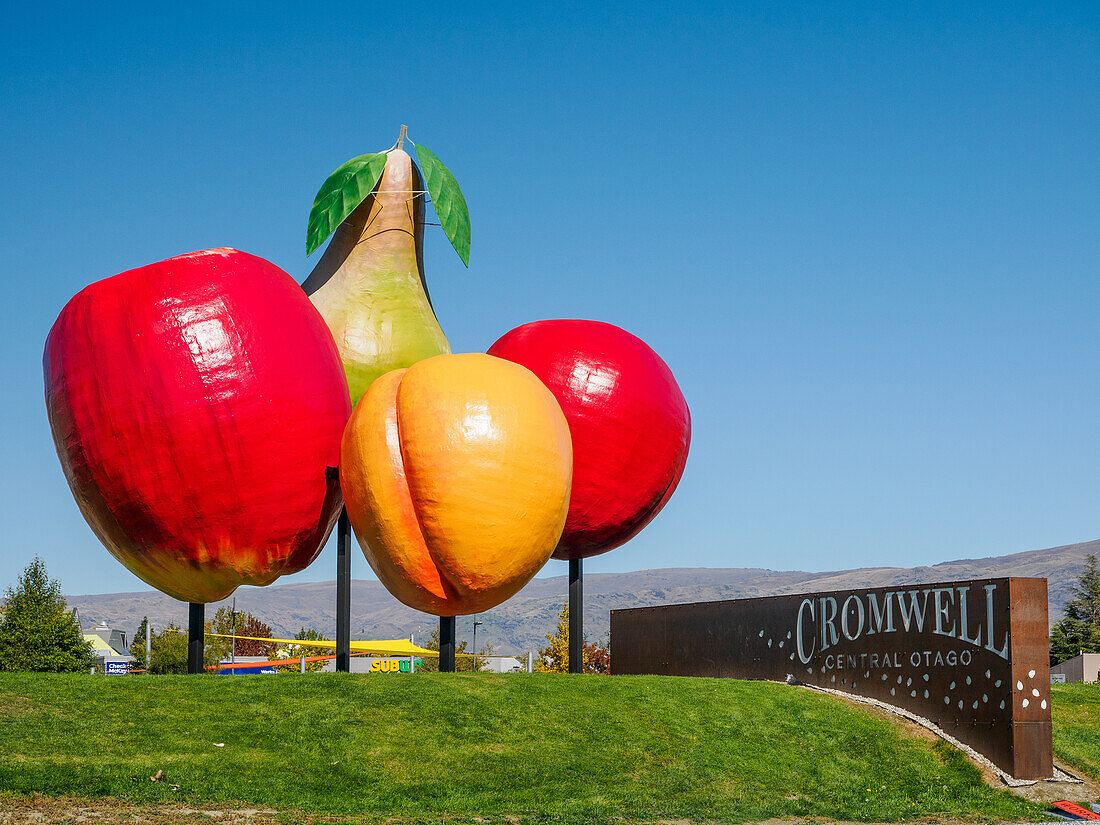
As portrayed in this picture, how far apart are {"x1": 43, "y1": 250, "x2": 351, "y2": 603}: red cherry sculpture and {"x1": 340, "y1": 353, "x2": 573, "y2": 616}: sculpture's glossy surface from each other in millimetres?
974

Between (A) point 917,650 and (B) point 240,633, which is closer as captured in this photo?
(A) point 917,650

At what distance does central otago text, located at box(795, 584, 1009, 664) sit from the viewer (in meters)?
19.0

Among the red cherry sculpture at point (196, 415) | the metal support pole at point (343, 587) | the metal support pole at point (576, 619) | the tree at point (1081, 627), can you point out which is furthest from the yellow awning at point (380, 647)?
the red cherry sculpture at point (196, 415)

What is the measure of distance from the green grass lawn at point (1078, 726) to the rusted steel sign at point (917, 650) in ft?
4.83

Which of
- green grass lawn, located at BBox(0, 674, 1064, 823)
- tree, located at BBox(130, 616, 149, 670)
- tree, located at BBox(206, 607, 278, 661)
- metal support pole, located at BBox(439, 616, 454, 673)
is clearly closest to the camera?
green grass lawn, located at BBox(0, 674, 1064, 823)

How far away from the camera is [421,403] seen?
15953mm

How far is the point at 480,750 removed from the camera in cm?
1625

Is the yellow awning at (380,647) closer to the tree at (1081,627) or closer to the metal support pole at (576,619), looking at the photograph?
the metal support pole at (576,619)

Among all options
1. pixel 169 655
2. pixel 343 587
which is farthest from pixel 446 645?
pixel 169 655

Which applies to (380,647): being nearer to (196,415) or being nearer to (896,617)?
(896,617)

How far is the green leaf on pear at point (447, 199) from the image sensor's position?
67.6ft

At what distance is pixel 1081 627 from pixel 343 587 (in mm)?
68093

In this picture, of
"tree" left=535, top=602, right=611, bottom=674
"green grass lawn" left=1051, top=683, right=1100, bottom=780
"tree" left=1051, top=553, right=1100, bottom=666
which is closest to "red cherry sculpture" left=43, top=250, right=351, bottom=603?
"green grass lawn" left=1051, top=683, right=1100, bottom=780

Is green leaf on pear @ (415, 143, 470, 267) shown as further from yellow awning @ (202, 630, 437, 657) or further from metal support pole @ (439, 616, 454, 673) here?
yellow awning @ (202, 630, 437, 657)
